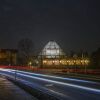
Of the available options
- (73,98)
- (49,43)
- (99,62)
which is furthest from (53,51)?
(73,98)

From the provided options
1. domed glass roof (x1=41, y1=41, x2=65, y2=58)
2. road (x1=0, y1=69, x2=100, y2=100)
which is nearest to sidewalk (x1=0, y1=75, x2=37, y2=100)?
road (x1=0, y1=69, x2=100, y2=100)

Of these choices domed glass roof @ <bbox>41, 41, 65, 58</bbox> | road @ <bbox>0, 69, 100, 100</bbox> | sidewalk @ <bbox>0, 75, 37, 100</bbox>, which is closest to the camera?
sidewalk @ <bbox>0, 75, 37, 100</bbox>

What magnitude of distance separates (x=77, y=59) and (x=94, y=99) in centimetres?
11460

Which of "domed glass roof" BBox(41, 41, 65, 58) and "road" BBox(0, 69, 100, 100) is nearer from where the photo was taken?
"road" BBox(0, 69, 100, 100)

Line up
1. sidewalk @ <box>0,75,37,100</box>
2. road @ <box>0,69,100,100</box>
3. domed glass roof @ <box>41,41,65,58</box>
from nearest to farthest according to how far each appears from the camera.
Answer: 1. sidewalk @ <box>0,75,37,100</box>
2. road @ <box>0,69,100,100</box>
3. domed glass roof @ <box>41,41,65,58</box>

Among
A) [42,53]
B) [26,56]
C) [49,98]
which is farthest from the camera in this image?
[42,53]

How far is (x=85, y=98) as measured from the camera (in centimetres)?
2391

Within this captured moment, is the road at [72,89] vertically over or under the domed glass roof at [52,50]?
under

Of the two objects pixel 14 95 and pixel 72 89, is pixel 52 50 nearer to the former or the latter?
pixel 72 89

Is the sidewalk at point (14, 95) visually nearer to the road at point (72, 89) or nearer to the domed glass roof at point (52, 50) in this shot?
the road at point (72, 89)

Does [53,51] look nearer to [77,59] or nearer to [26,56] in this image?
[26,56]

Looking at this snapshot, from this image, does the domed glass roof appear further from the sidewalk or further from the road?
the sidewalk

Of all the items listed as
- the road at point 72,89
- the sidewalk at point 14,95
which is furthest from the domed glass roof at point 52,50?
the sidewalk at point 14,95

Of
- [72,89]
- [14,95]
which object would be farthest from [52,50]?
[14,95]
